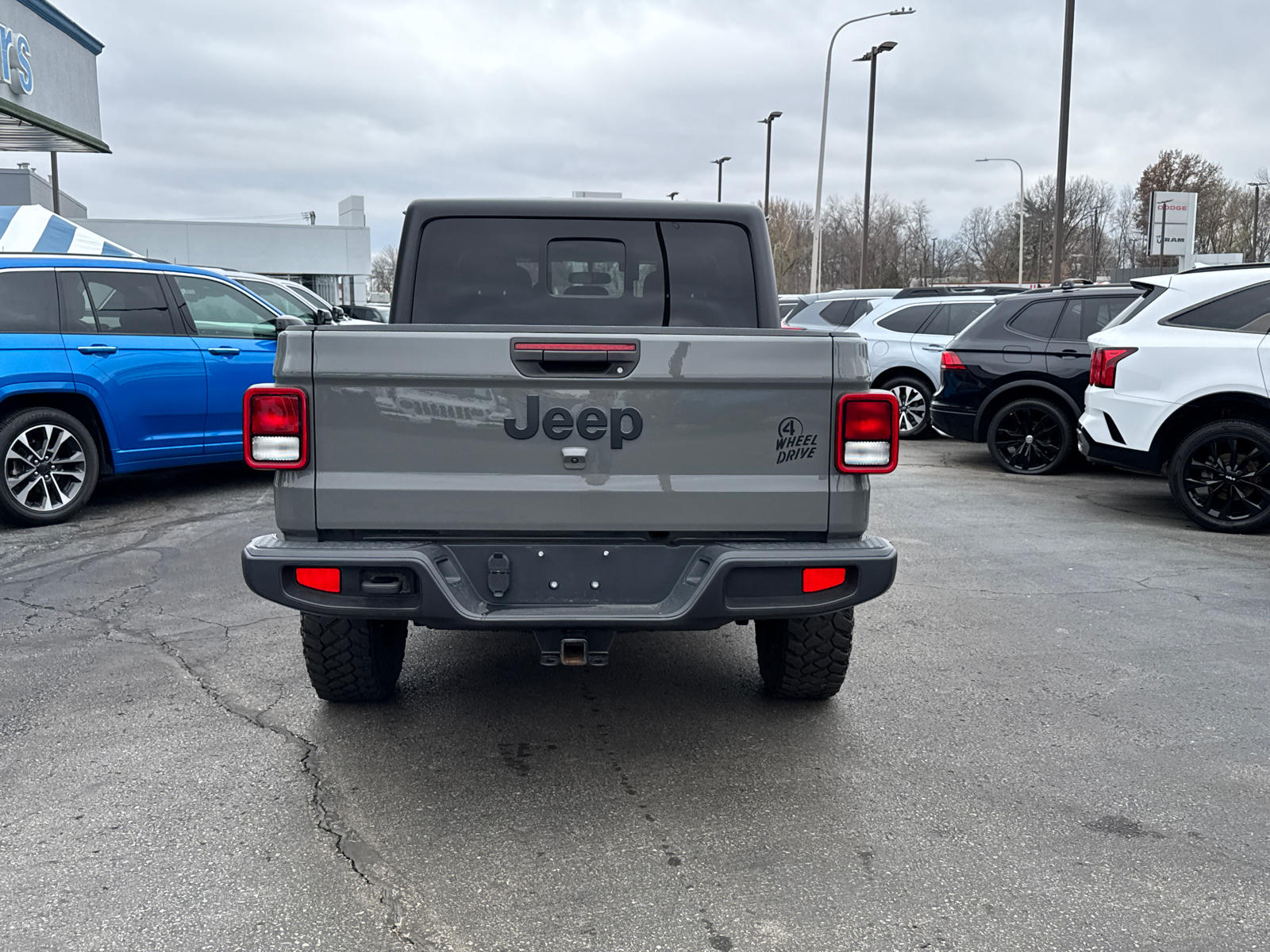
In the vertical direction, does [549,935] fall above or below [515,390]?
below

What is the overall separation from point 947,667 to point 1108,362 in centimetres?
432

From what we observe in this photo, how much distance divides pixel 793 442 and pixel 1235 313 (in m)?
5.85

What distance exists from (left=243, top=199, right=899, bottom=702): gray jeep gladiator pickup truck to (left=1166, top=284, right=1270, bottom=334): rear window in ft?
18.1

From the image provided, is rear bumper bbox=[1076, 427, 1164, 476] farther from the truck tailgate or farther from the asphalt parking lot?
the truck tailgate

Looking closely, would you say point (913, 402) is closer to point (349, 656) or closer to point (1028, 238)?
point (349, 656)

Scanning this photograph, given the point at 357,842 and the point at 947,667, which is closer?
the point at 357,842

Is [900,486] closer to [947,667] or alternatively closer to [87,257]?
[947,667]

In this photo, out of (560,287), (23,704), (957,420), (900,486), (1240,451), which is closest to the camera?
(23,704)

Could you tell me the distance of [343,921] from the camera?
8.96 ft

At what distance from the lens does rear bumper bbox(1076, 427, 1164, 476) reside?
315 inches

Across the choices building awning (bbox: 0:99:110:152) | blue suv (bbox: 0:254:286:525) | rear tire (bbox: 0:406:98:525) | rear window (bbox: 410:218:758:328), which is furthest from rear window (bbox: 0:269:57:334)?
building awning (bbox: 0:99:110:152)

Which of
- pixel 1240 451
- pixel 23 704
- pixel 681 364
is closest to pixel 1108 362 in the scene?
pixel 1240 451

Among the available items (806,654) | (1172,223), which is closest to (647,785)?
(806,654)

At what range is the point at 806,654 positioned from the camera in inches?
161
